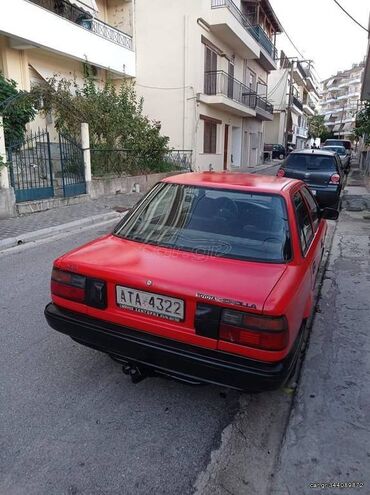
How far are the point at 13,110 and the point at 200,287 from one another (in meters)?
10.0

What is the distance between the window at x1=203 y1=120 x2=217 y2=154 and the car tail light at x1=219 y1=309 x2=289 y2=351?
61.3 ft

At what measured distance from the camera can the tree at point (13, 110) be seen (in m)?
10.1

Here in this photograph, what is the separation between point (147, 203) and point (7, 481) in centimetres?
227

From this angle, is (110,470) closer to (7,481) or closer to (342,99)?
(7,481)

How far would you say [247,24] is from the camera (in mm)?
22250

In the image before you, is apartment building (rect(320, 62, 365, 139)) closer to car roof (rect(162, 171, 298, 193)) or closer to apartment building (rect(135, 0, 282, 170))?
apartment building (rect(135, 0, 282, 170))

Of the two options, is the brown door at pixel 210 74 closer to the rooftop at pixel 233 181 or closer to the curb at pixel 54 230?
the curb at pixel 54 230

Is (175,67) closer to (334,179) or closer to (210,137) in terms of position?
(210,137)

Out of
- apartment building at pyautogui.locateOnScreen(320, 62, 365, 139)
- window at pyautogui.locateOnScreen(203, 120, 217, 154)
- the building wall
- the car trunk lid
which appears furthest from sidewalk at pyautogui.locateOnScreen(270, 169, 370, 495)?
apartment building at pyautogui.locateOnScreen(320, 62, 365, 139)

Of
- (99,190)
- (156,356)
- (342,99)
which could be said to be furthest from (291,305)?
(342,99)

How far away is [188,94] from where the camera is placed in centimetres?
1797

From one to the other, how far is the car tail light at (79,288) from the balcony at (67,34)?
36.6 ft

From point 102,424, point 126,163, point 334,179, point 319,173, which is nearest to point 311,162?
point 319,173

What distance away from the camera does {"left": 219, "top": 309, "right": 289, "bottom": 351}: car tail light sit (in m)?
2.25
